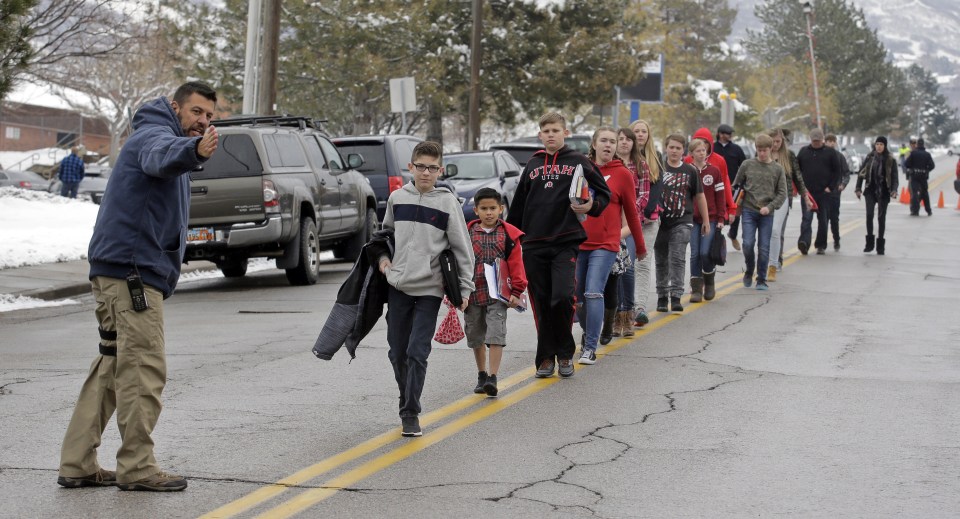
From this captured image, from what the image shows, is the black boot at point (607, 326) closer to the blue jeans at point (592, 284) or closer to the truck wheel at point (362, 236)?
the blue jeans at point (592, 284)

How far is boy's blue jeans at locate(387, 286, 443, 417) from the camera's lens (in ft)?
24.5

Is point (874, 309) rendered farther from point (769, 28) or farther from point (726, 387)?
point (769, 28)

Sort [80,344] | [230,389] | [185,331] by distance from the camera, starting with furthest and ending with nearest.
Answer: [185,331]
[80,344]
[230,389]

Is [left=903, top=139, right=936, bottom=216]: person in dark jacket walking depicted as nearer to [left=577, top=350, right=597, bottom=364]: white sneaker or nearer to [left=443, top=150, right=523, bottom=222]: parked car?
[left=443, top=150, right=523, bottom=222]: parked car

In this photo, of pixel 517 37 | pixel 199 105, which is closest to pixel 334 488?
pixel 199 105

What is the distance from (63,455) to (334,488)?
122 centimetres

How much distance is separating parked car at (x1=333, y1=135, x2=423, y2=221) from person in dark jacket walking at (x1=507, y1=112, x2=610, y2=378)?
1193 centimetres

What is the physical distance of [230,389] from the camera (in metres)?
9.14

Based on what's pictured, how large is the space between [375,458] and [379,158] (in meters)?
14.8

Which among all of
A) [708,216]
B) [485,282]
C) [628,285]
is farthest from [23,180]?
[485,282]

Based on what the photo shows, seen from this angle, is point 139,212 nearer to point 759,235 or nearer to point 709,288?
point 709,288

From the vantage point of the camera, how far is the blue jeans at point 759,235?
1573 cm

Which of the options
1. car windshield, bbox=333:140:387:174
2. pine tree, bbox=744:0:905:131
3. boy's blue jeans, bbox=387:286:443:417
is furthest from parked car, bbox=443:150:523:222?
pine tree, bbox=744:0:905:131

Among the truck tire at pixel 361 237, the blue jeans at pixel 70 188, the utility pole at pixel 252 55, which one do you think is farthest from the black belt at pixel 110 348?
the blue jeans at pixel 70 188
